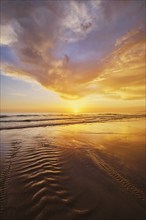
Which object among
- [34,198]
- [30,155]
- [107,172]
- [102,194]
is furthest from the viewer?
[30,155]

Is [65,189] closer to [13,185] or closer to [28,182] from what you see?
[28,182]

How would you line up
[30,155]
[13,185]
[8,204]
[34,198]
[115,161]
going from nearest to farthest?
1. [8,204]
2. [34,198]
3. [13,185]
4. [115,161]
5. [30,155]

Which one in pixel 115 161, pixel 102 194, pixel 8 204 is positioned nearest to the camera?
pixel 8 204

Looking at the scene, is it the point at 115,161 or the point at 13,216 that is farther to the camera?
the point at 115,161

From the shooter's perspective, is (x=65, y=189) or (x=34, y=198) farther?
(x=65, y=189)

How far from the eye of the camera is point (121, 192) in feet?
14.9

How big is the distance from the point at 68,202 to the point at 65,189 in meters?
0.66

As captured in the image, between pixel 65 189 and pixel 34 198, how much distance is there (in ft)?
3.19

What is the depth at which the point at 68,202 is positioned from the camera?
3986 millimetres

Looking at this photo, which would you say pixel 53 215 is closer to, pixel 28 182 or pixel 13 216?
pixel 13 216

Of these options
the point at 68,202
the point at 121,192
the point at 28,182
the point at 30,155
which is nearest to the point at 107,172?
the point at 121,192

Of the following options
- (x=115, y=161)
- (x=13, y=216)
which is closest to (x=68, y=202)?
(x=13, y=216)

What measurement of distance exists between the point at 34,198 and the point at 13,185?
42.3 inches

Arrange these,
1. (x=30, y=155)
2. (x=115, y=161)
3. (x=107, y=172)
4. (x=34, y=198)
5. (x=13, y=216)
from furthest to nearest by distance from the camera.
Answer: (x=30, y=155)
(x=115, y=161)
(x=107, y=172)
(x=34, y=198)
(x=13, y=216)
